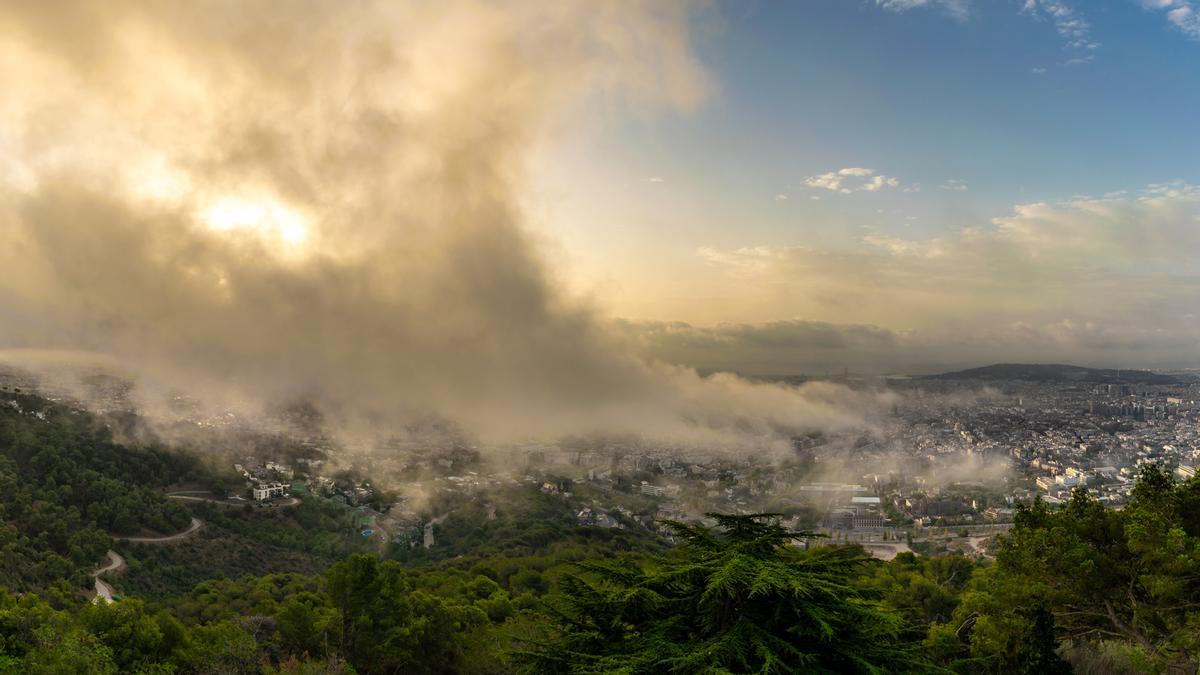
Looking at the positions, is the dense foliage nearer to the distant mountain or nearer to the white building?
the white building

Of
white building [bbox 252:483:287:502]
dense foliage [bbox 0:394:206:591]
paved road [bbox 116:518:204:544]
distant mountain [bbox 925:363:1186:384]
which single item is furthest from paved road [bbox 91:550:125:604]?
distant mountain [bbox 925:363:1186:384]

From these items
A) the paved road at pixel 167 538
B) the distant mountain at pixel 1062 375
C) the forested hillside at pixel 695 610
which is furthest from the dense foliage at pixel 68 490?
the distant mountain at pixel 1062 375

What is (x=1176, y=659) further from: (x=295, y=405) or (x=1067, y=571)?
(x=295, y=405)

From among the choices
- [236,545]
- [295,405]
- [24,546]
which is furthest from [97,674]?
[295,405]

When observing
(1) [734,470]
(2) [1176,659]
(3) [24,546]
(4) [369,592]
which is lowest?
(1) [734,470]

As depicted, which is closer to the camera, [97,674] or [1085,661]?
[97,674]

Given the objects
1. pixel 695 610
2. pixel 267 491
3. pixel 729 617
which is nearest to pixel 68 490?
pixel 267 491
